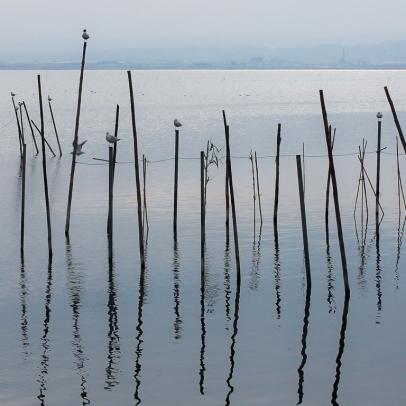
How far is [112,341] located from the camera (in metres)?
16.8

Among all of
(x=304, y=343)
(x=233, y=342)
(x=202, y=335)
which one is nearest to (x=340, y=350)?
(x=304, y=343)

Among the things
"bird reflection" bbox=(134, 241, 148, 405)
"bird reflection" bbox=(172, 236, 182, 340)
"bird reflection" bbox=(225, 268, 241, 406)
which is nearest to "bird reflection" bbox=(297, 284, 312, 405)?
"bird reflection" bbox=(225, 268, 241, 406)

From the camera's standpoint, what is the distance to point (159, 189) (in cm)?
3809

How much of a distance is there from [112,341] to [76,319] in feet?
5.39

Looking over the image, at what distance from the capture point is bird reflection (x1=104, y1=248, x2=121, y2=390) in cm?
1483

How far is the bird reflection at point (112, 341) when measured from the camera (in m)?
14.8

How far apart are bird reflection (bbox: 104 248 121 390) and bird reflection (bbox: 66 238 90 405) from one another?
1.29 feet

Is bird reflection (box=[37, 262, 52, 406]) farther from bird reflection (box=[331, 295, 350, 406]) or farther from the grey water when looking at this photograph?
bird reflection (box=[331, 295, 350, 406])

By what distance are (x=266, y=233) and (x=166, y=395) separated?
43.8ft

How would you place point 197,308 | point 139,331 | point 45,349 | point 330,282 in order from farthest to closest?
point 330,282 < point 197,308 < point 139,331 < point 45,349

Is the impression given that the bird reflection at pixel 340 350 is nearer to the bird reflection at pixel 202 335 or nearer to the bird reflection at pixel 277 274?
the bird reflection at pixel 277 274

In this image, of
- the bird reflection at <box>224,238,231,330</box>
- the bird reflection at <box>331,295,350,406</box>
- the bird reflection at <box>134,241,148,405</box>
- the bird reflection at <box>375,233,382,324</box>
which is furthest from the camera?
the bird reflection at <box>224,238,231,330</box>

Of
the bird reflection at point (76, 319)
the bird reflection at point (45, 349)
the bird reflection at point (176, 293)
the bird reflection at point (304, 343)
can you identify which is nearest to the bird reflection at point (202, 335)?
the bird reflection at point (176, 293)

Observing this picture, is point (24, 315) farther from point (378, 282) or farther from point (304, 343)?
point (378, 282)
